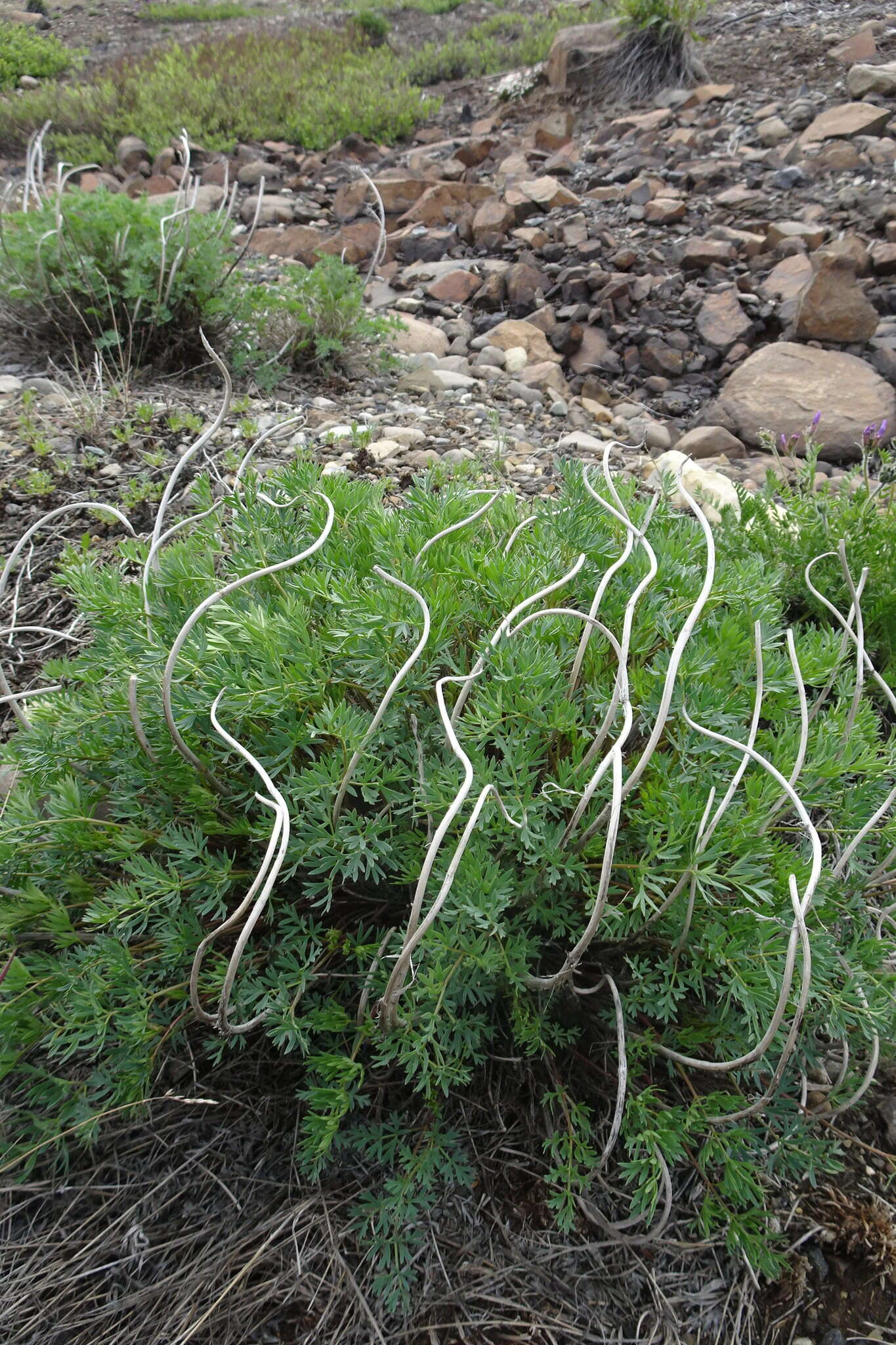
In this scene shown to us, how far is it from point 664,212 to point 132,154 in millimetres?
5077

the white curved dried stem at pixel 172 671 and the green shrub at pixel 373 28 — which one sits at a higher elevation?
the green shrub at pixel 373 28

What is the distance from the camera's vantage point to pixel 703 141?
23.4ft

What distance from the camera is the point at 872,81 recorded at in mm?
6957

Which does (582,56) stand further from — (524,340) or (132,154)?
(524,340)

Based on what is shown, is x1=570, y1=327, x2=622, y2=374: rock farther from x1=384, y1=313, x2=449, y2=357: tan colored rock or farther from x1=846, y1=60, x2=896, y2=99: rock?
x1=846, y1=60, x2=896, y2=99: rock

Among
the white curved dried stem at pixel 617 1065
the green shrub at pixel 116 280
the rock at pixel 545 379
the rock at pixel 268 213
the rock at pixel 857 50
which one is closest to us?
the white curved dried stem at pixel 617 1065

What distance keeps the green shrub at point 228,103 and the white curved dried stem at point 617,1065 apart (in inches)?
343

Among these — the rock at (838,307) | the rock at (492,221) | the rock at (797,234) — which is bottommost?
the rock at (838,307)

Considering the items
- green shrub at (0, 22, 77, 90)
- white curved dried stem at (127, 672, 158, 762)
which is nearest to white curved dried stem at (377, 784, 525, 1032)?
white curved dried stem at (127, 672, 158, 762)

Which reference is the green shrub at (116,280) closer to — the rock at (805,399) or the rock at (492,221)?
the rock at (805,399)

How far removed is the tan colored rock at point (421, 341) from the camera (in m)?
4.67

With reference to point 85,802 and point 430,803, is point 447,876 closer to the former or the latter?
point 430,803

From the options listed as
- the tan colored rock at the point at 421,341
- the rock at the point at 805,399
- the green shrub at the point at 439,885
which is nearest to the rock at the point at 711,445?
the rock at the point at 805,399

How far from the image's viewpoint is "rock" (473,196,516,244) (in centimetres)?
620
